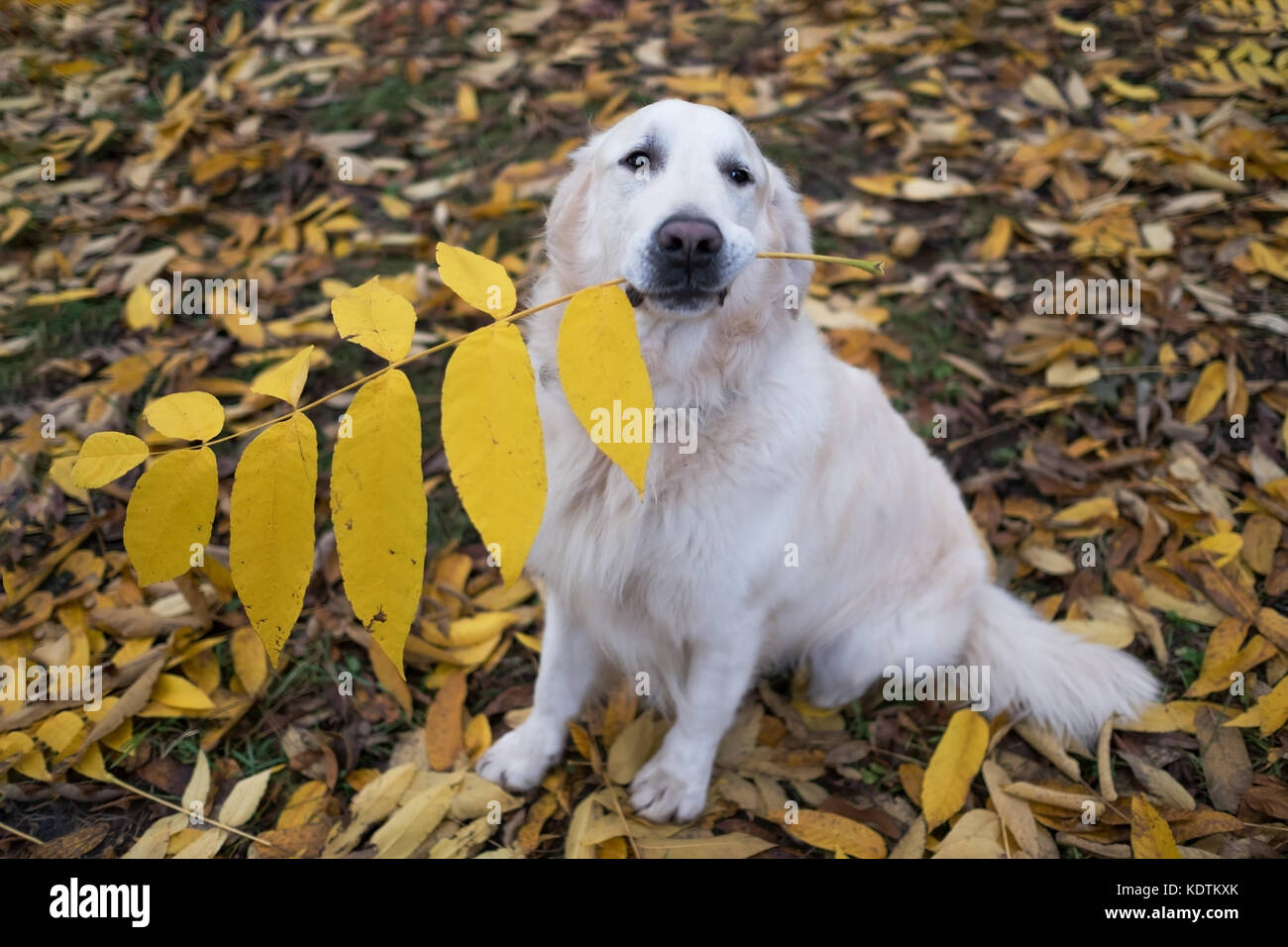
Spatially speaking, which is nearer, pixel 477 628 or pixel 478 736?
pixel 478 736

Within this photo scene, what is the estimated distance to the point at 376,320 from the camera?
1248mm

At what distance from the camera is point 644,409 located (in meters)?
1.10

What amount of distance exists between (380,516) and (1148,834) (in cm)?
246

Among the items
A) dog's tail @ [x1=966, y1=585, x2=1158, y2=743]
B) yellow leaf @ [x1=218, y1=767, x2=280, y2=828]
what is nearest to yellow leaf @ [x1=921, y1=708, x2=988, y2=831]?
dog's tail @ [x1=966, y1=585, x2=1158, y2=743]

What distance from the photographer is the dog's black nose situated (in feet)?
5.95

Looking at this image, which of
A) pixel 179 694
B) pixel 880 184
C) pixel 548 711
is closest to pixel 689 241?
pixel 548 711

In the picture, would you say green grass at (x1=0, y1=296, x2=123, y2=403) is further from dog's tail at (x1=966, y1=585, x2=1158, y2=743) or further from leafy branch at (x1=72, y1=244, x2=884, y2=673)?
dog's tail at (x1=966, y1=585, x2=1158, y2=743)

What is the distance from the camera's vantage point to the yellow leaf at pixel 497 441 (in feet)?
3.35

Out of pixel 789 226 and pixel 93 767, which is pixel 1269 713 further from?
pixel 93 767

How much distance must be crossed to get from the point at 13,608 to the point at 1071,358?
4537mm

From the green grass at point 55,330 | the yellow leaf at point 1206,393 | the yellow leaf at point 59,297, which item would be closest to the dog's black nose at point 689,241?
the yellow leaf at point 1206,393

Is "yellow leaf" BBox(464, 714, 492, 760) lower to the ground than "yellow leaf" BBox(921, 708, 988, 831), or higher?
lower

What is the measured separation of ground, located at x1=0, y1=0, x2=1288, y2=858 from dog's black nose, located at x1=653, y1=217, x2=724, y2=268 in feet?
4.31
